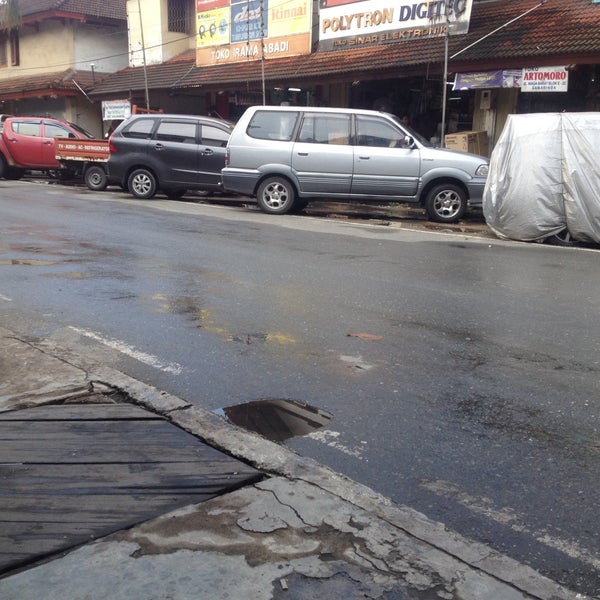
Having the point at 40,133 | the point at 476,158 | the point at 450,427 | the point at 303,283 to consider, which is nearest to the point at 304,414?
the point at 450,427

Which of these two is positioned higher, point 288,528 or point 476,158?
point 476,158

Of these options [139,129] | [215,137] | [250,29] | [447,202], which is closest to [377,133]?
[447,202]

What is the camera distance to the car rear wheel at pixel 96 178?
1858 cm

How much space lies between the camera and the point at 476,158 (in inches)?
501

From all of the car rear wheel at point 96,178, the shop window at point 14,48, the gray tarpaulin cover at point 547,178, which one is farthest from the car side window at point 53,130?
the gray tarpaulin cover at point 547,178

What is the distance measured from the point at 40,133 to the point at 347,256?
14.3m

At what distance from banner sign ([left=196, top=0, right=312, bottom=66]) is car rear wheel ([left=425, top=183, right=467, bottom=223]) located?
25.3 feet

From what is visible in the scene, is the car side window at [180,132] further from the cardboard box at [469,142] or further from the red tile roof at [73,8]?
the red tile roof at [73,8]

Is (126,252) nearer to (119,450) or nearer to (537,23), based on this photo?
(119,450)

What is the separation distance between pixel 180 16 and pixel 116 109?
4.41 metres

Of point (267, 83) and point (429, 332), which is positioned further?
point (267, 83)

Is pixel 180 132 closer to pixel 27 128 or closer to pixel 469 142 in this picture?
pixel 469 142

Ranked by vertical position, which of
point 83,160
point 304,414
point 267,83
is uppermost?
point 267,83

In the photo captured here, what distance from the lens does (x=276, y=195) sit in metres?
14.0
